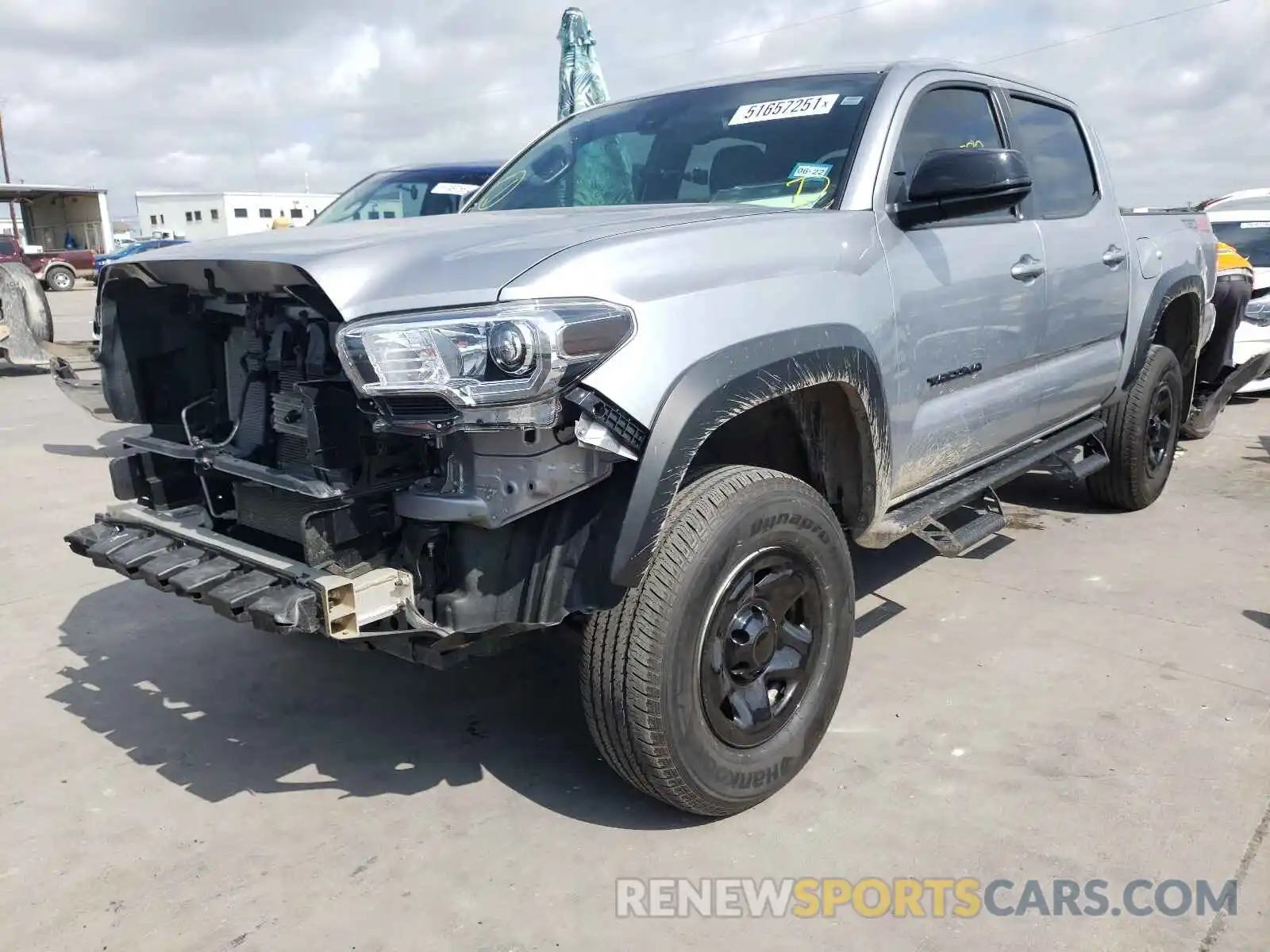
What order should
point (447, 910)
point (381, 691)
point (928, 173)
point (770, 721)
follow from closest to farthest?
point (447, 910) < point (770, 721) < point (928, 173) < point (381, 691)

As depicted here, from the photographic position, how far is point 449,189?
7.92 meters

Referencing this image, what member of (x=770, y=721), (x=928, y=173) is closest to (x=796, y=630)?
(x=770, y=721)

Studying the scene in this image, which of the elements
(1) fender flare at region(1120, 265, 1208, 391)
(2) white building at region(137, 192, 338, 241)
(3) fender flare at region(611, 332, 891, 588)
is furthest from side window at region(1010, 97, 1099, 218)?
(2) white building at region(137, 192, 338, 241)

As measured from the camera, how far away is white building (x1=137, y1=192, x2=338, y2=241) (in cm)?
5003

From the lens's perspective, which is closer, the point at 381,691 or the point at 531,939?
the point at 531,939

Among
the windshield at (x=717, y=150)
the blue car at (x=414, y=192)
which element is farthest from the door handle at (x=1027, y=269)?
the blue car at (x=414, y=192)

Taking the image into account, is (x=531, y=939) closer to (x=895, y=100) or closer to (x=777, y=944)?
(x=777, y=944)

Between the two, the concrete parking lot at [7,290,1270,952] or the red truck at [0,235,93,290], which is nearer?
the concrete parking lot at [7,290,1270,952]

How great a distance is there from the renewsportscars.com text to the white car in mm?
6720

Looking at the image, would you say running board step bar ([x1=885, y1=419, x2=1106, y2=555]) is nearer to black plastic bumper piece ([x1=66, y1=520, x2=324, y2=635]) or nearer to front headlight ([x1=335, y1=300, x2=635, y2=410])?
front headlight ([x1=335, y1=300, x2=635, y2=410])

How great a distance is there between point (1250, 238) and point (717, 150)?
848cm

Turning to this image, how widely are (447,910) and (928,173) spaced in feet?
7.81

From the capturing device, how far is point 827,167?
310 cm

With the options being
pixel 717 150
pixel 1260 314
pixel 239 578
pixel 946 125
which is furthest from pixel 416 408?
pixel 1260 314
